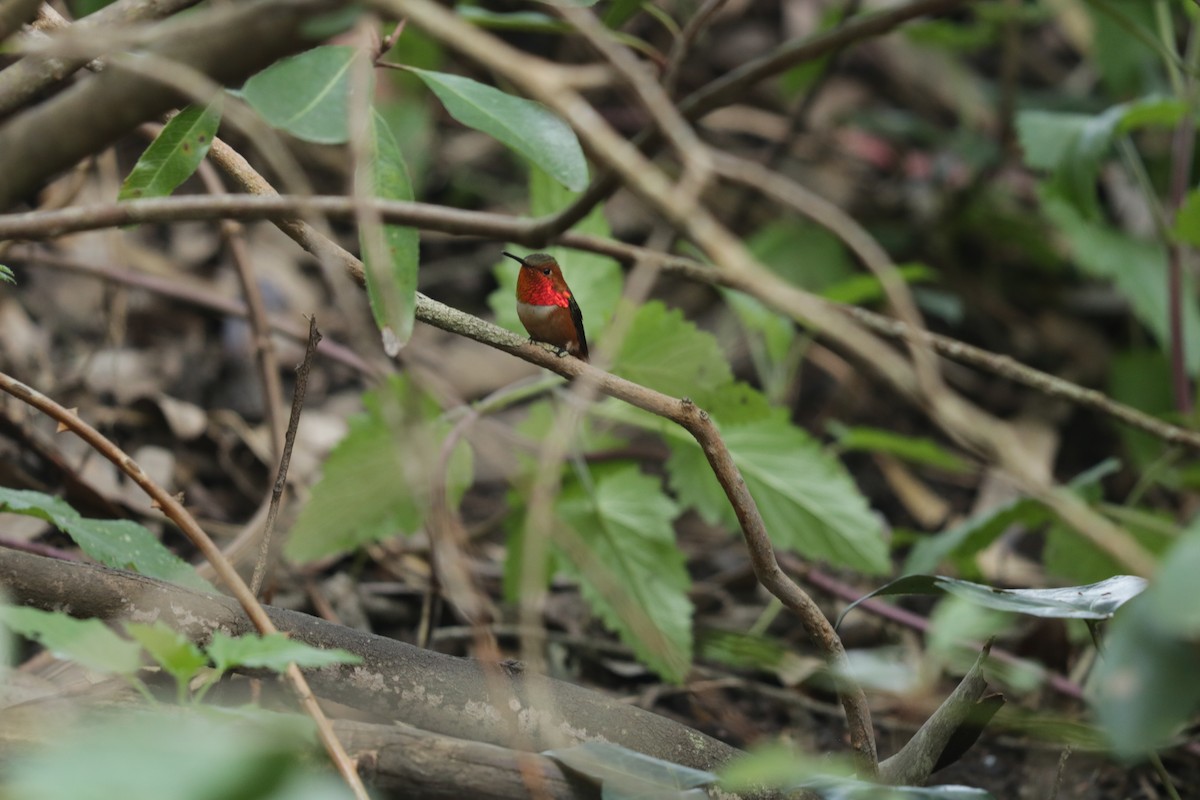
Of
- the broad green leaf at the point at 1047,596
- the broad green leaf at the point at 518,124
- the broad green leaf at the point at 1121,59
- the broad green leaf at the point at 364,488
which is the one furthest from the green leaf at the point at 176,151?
the broad green leaf at the point at 1121,59

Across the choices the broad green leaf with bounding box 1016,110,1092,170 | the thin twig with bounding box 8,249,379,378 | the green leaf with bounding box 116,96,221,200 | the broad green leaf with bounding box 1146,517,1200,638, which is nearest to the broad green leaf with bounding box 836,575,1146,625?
the broad green leaf with bounding box 1146,517,1200,638

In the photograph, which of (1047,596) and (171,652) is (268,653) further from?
(1047,596)

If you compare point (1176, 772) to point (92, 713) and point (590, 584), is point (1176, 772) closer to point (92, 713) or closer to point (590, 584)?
point (590, 584)

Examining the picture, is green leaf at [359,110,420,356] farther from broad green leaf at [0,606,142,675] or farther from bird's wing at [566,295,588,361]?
bird's wing at [566,295,588,361]

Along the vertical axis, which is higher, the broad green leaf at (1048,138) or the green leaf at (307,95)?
the green leaf at (307,95)

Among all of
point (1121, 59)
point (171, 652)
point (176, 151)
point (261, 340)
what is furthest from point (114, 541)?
point (1121, 59)

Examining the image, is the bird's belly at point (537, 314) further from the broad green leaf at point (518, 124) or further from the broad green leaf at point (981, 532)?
the broad green leaf at point (981, 532)
